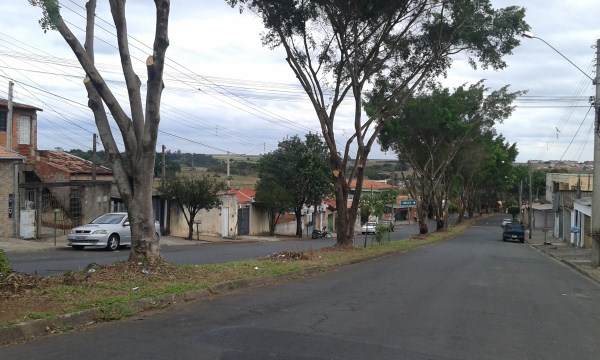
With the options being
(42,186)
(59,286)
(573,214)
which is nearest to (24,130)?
(42,186)

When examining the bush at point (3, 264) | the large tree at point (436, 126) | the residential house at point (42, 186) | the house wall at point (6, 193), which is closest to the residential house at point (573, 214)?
the large tree at point (436, 126)

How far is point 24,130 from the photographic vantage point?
35406mm

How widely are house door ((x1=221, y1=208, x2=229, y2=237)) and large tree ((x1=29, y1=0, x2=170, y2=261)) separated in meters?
32.7

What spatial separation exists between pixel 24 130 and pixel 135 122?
26.6 m

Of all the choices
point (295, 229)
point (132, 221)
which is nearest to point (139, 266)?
point (132, 221)

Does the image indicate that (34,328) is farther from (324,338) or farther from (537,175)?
(537,175)

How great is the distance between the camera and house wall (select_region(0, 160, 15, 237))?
27.2 meters

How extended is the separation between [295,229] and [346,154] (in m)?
36.1

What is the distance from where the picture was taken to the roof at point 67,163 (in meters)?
36.5

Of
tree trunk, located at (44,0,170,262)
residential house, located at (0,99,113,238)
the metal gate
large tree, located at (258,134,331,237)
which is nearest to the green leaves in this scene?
tree trunk, located at (44,0,170,262)

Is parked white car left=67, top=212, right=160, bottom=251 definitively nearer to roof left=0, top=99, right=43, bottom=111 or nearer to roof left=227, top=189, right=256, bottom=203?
roof left=0, top=99, right=43, bottom=111

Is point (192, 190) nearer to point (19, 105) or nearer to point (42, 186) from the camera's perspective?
point (42, 186)

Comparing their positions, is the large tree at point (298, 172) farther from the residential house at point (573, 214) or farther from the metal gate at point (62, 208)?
the metal gate at point (62, 208)

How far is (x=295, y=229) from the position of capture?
196ft
